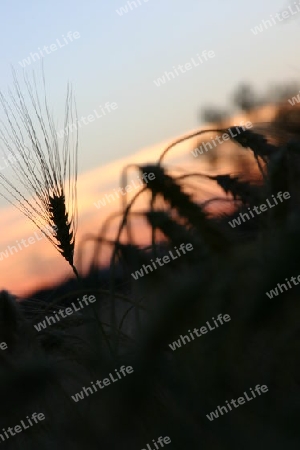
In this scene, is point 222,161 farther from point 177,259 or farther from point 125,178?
point 177,259

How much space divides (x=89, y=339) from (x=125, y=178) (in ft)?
1.20

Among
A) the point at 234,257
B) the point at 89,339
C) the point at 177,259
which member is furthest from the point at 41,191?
the point at 234,257

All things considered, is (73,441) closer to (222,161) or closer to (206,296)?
(206,296)

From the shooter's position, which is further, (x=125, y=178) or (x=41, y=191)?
(x=41, y=191)

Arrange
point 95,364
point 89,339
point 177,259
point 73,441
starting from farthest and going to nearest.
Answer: point 89,339 < point 177,259 < point 95,364 < point 73,441

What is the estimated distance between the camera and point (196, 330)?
0.74 m

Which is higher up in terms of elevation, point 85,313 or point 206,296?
point 206,296

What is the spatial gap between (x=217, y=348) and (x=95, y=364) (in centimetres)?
35

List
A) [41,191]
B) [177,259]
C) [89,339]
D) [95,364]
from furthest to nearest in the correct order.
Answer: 1. [41,191]
2. [89,339]
3. [177,259]
4. [95,364]

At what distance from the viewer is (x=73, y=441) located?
2.90ft

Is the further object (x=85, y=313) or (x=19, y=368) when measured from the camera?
(x=85, y=313)

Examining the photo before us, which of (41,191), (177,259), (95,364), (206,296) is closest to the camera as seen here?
(206,296)

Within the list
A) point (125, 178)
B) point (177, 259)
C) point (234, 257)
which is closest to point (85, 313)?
point (125, 178)

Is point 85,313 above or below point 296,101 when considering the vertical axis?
below
